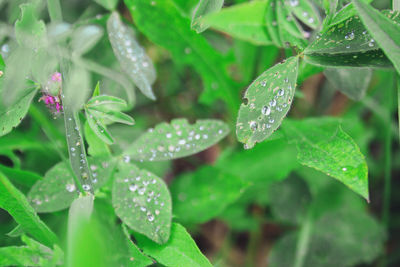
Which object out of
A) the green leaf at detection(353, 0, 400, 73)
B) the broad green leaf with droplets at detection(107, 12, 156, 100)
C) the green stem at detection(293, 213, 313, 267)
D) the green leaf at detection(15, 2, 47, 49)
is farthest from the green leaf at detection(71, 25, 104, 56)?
the green stem at detection(293, 213, 313, 267)

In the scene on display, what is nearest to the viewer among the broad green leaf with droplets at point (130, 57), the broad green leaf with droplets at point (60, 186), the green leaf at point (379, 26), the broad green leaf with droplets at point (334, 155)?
the green leaf at point (379, 26)

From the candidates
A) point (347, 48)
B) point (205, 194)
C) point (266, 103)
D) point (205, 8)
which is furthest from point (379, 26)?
point (205, 194)

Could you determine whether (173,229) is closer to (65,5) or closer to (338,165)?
(338,165)

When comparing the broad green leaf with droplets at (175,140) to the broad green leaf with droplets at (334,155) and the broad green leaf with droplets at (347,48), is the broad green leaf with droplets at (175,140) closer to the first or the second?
the broad green leaf with droplets at (334,155)

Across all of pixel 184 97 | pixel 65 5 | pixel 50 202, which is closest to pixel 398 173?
pixel 184 97

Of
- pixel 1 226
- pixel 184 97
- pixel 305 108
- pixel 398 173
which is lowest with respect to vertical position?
pixel 398 173

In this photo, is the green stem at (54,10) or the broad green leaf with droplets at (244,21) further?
the green stem at (54,10)

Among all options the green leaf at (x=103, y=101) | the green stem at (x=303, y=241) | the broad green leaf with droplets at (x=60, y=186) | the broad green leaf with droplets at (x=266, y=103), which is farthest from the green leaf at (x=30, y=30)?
the green stem at (x=303, y=241)
